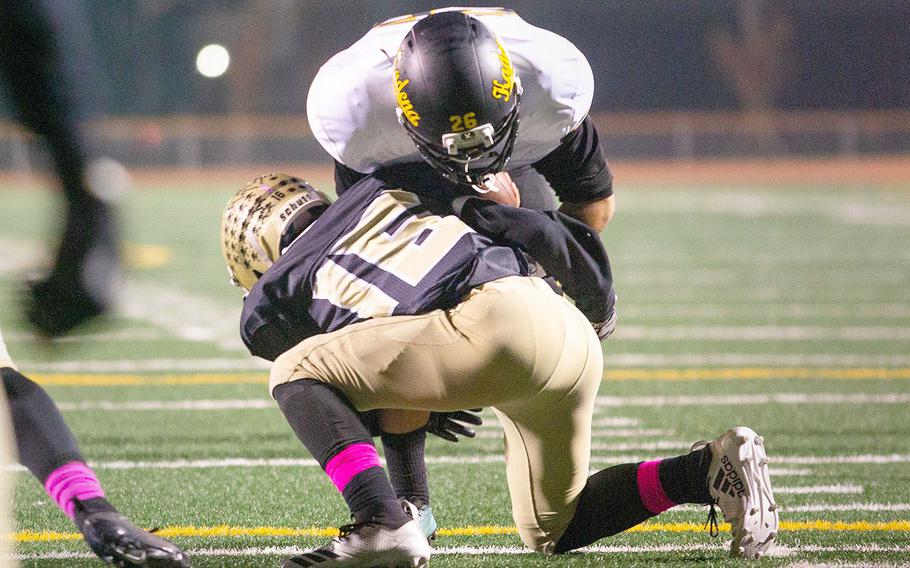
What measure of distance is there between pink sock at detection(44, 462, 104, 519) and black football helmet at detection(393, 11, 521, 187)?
3.23 feet

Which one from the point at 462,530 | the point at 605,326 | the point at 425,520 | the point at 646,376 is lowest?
the point at 646,376

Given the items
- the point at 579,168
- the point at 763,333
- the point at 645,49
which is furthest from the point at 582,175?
the point at 645,49

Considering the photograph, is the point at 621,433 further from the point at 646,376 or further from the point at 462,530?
the point at 462,530

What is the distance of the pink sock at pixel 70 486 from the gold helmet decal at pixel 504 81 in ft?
3.83

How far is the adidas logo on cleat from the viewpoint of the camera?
2752 millimetres

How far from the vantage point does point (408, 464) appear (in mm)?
3053

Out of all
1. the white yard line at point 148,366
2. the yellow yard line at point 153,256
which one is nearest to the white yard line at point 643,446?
the white yard line at point 148,366

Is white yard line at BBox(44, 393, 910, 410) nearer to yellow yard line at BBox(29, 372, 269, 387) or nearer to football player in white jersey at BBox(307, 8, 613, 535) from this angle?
yellow yard line at BBox(29, 372, 269, 387)

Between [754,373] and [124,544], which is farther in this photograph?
[754,373]

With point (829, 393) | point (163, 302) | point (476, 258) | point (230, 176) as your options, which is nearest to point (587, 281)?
point (476, 258)

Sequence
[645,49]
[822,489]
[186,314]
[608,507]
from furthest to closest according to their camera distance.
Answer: [645,49], [186,314], [822,489], [608,507]

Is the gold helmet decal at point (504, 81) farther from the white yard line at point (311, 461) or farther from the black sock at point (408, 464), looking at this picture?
the white yard line at point (311, 461)

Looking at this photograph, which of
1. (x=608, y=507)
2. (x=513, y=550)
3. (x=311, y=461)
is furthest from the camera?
(x=311, y=461)

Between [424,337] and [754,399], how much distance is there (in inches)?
109
